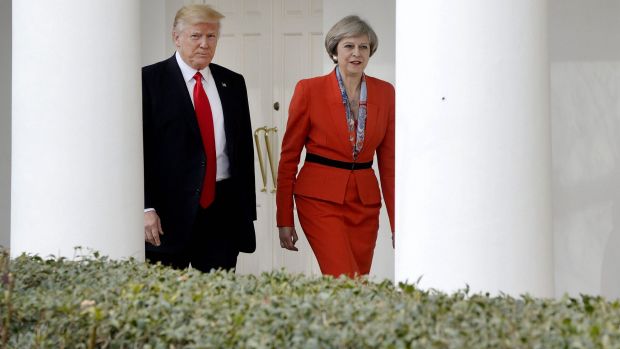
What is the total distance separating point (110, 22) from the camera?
20.9 feet

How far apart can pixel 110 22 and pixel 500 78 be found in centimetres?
221

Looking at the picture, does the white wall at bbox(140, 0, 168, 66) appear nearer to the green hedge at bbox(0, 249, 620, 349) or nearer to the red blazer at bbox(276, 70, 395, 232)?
the red blazer at bbox(276, 70, 395, 232)

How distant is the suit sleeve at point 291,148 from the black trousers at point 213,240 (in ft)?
1.28

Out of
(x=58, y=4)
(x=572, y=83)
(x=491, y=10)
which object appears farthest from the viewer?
(x=572, y=83)

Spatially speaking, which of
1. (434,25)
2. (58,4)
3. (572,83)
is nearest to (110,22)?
(58,4)

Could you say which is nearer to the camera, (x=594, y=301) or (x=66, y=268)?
(x=594, y=301)

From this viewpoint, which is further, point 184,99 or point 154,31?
point 154,31

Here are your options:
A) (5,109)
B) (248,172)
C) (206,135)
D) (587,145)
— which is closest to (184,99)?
(206,135)

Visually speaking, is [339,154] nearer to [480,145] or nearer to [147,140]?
[147,140]

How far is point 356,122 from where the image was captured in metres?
8.11

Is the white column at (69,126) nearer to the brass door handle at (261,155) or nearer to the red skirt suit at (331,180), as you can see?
the red skirt suit at (331,180)

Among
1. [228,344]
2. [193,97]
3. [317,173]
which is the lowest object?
[228,344]

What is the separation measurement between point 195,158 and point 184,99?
40 centimetres

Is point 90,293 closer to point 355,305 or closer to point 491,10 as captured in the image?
point 355,305
